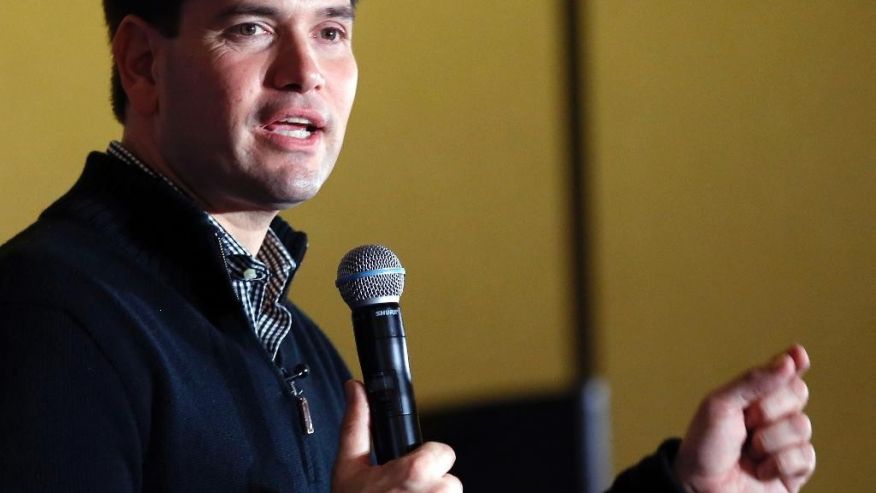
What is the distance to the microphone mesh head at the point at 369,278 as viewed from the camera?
50.3 inches

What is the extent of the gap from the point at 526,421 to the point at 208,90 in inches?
33.6

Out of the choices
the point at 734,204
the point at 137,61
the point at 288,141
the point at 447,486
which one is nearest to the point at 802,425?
the point at 447,486

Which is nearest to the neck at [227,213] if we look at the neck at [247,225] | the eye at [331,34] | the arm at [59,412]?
the neck at [247,225]

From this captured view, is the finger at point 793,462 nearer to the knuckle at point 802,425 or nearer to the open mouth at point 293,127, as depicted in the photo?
the knuckle at point 802,425

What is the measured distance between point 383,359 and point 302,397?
0.96 feet

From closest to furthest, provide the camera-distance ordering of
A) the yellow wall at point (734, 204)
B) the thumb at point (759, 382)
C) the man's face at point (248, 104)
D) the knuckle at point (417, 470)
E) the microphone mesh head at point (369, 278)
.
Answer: the knuckle at point (417, 470)
the microphone mesh head at point (369, 278)
the thumb at point (759, 382)
the man's face at point (248, 104)
the yellow wall at point (734, 204)

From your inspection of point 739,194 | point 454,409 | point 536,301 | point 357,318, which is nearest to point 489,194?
point 536,301

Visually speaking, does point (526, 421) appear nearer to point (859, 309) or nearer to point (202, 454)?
point (202, 454)

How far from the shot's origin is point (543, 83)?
10.2ft

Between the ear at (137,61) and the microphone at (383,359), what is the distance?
43cm

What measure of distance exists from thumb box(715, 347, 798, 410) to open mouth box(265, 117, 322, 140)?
566 millimetres

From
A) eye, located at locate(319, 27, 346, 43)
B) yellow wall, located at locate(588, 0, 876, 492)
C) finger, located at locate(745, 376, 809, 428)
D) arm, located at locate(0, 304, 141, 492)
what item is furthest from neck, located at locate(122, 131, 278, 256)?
yellow wall, located at locate(588, 0, 876, 492)

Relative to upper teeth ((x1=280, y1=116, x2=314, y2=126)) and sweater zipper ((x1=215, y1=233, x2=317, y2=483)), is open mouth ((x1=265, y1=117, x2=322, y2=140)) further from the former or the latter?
sweater zipper ((x1=215, y1=233, x2=317, y2=483))

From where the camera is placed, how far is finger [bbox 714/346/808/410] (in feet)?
4.55
